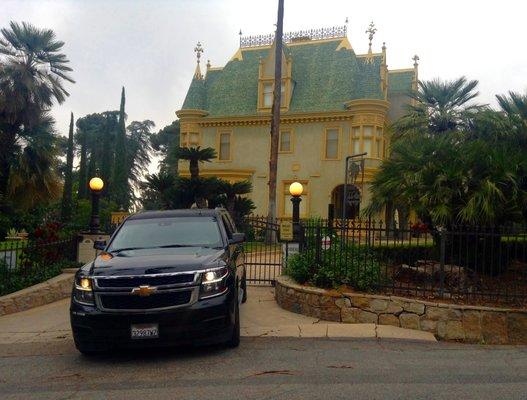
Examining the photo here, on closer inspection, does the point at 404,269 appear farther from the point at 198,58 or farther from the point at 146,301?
the point at 198,58

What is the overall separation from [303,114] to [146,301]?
2790 centimetres

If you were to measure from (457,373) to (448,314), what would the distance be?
214 cm

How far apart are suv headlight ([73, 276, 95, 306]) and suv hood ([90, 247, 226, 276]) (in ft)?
0.40

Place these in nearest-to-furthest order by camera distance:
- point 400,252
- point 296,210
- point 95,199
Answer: point 400,252
point 296,210
point 95,199

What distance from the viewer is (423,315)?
8.19m

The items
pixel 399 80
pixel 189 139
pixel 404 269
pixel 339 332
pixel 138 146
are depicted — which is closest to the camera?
pixel 339 332

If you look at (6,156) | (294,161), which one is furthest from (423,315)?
(294,161)

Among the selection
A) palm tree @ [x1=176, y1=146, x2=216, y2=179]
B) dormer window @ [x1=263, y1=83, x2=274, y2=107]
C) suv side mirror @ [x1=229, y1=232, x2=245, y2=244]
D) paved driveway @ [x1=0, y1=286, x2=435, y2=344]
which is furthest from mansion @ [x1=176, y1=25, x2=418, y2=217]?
suv side mirror @ [x1=229, y1=232, x2=245, y2=244]

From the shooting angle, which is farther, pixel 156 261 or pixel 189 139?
pixel 189 139

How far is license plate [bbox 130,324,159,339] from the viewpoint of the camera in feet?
20.0

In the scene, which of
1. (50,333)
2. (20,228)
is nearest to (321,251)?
(50,333)

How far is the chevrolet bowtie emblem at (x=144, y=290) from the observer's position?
6.11 meters

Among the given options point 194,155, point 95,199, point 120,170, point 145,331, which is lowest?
point 145,331

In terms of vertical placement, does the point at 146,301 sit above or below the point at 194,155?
below
